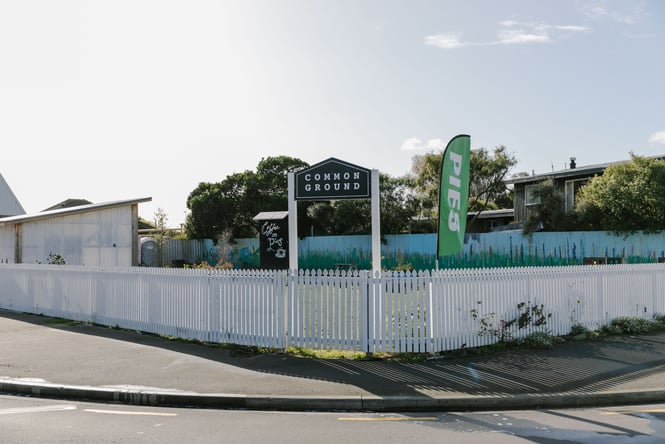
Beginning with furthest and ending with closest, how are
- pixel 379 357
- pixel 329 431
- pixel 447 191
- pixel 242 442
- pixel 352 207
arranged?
1. pixel 352 207
2. pixel 447 191
3. pixel 379 357
4. pixel 329 431
5. pixel 242 442

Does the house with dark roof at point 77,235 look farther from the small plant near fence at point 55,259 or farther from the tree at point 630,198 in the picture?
the tree at point 630,198

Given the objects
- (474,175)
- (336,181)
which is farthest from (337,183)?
(474,175)

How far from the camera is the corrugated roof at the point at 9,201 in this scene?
Answer: 4340 centimetres

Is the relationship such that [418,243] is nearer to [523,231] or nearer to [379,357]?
[523,231]

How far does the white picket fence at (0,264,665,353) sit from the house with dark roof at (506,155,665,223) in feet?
56.2

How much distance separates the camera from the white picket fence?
9.84m

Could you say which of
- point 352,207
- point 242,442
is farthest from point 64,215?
point 242,442

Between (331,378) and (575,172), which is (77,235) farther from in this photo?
(575,172)

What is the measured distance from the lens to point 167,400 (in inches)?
303

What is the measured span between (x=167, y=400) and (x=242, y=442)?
7.23 ft

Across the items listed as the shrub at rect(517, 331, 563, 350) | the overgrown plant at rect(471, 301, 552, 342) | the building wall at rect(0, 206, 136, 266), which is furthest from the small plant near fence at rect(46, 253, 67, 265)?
the shrub at rect(517, 331, 563, 350)

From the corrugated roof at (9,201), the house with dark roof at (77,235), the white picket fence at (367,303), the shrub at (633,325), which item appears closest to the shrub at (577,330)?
the white picket fence at (367,303)

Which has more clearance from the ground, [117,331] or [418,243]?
[418,243]

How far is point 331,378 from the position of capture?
850 centimetres
